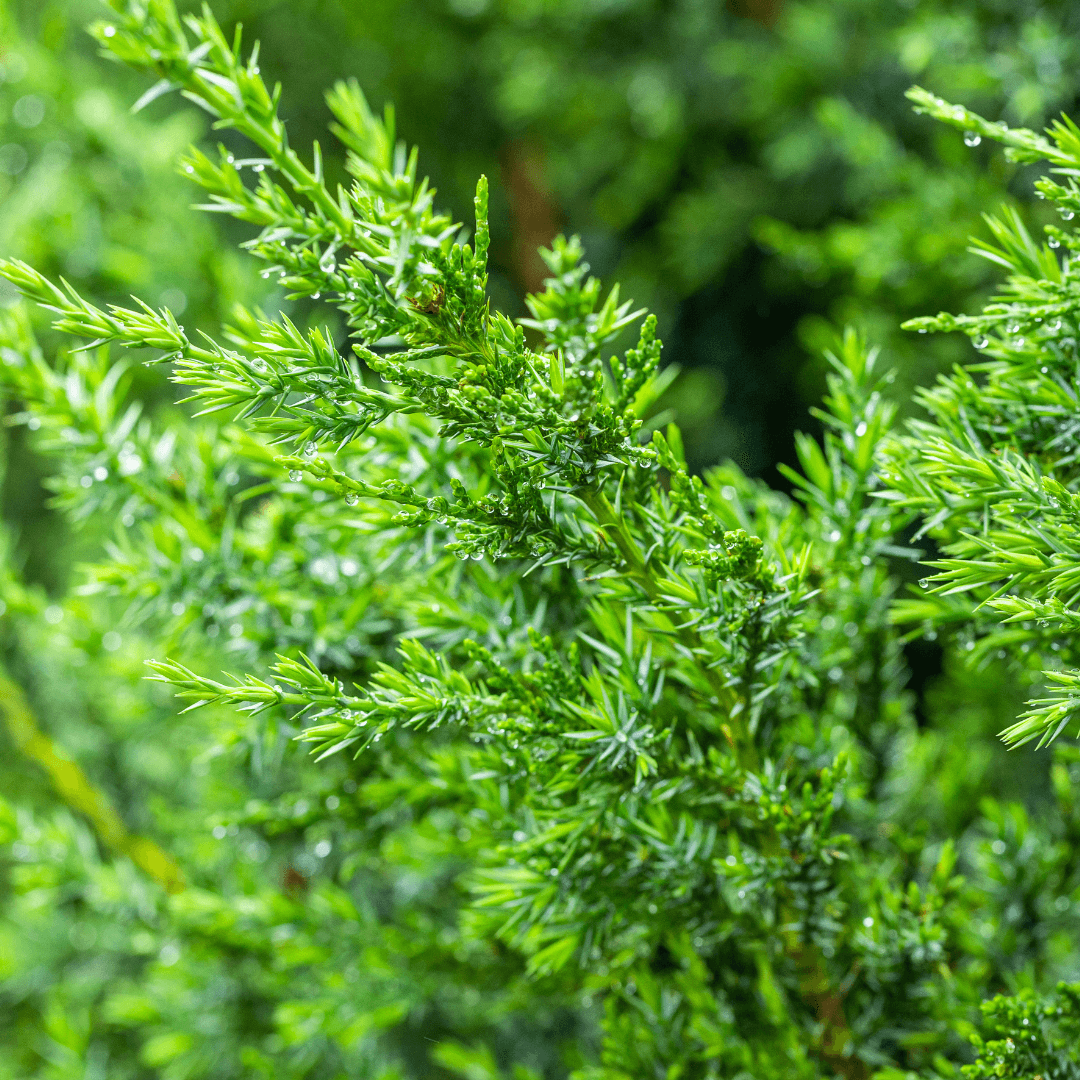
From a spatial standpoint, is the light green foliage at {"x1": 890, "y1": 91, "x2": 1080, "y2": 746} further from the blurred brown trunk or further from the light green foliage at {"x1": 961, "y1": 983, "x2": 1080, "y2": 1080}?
the blurred brown trunk

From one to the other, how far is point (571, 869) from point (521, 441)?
11.8 inches

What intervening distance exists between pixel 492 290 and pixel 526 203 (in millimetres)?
239

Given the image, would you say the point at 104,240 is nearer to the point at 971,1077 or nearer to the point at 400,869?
the point at 400,869

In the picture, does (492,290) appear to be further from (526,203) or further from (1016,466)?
(1016,466)

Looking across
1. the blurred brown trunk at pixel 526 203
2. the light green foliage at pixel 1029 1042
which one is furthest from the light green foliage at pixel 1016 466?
the blurred brown trunk at pixel 526 203

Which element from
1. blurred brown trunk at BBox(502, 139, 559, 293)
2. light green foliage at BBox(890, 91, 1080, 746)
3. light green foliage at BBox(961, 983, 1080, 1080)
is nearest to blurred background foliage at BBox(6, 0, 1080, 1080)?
blurred brown trunk at BBox(502, 139, 559, 293)

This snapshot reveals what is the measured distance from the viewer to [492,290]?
1866 millimetres

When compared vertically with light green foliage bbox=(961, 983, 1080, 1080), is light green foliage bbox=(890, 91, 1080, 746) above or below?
above

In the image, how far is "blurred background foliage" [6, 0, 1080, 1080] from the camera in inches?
33.7

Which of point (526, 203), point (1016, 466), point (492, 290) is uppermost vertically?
point (1016, 466)

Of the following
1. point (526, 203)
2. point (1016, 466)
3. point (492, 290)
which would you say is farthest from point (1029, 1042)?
point (526, 203)

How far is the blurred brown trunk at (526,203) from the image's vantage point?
6.20ft

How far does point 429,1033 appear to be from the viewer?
1052mm

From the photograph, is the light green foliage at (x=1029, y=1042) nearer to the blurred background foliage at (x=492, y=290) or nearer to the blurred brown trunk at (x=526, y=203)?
the blurred background foliage at (x=492, y=290)
